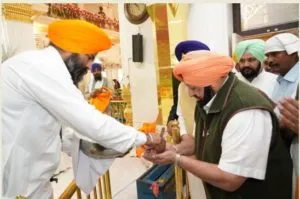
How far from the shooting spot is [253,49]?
2.69 m

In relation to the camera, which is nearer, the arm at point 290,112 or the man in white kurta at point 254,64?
the arm at point 290,112

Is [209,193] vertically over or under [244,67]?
under

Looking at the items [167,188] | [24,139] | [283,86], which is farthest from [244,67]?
[24,139]

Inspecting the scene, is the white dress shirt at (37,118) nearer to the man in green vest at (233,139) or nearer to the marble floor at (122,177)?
the man in green vest at (233,139)

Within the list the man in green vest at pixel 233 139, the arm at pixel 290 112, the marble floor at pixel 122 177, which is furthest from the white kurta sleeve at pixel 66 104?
the marble floor at pixel 122 177

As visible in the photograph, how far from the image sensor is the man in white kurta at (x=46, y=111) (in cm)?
122

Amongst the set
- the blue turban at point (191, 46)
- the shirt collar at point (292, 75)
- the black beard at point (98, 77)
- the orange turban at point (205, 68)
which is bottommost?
the black beard at point (98, 77)

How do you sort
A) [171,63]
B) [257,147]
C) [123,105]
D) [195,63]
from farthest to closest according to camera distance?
1. [123,105]
2. [171,63]
3. [195,63]
4. [257,147]

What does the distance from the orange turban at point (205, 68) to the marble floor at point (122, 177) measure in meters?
2.32

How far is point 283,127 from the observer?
1.27 m

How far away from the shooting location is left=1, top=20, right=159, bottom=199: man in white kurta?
122 cm

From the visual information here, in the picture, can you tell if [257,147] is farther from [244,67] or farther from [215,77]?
[244,67]

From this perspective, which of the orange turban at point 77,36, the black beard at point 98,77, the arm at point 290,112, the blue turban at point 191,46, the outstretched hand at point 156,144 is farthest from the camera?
the black beard at point 98,77

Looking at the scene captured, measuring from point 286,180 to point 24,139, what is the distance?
119cm
